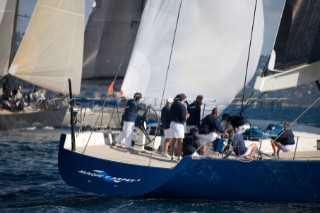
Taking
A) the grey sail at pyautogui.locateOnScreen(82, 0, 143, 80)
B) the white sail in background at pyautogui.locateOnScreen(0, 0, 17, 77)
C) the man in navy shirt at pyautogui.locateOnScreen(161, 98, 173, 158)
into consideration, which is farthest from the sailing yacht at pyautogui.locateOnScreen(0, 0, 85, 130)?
the man in navy shirt at pyautogui.locateOnScreen(161, 98, 173, 158)

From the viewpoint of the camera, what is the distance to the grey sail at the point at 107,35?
36781 mm

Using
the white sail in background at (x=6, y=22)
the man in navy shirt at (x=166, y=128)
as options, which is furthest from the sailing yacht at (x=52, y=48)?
the man in navy shirt at (x=166, y=128)

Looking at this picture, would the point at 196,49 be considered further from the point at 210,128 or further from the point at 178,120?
the point at 178,120

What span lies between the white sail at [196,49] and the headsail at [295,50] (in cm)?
210

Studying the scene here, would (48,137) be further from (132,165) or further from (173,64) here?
(132,165)

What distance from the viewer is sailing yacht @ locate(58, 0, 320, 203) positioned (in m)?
15.0

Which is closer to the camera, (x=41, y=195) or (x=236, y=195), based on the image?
(x=236, y=195)

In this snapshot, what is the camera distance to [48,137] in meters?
33.9

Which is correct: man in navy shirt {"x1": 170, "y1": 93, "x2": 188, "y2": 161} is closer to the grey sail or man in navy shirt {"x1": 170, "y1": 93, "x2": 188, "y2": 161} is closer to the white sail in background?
the grey sail

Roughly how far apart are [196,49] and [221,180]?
186 inches

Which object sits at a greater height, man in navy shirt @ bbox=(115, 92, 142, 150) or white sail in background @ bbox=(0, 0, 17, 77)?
white sail in background @ bbox=(0, 0, 17, 77)

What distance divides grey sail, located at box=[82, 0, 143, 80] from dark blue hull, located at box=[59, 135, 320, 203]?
2147cm

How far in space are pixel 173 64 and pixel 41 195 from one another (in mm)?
4433

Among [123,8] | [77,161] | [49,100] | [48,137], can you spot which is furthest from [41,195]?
[49,100]
